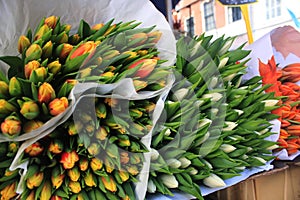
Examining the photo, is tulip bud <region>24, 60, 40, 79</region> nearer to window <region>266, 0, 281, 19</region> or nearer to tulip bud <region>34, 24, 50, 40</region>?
tulip bud <region>34, 24, 50, 40</region>

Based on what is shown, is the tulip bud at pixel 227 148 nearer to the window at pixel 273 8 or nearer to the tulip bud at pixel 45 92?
the tulip bud at pixel 45 92

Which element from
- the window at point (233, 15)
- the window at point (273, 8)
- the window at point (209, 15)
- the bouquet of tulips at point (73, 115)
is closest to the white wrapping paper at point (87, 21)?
the bouquet of tulips at point (73, 115)

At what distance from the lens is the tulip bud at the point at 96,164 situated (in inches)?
13.7

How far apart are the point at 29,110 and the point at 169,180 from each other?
0.58 feet

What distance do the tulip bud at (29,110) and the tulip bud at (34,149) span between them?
0.03 m

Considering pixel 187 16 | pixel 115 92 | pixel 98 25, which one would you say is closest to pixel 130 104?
pixel 115 92

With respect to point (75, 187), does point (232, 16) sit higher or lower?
lower

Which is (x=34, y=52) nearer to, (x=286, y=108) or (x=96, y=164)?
(x=96, y=164)

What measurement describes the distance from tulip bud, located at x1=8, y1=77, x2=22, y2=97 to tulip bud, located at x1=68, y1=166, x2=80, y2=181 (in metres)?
0.10

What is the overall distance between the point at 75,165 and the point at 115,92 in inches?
3.5

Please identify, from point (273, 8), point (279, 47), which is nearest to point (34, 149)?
point (279, 47)

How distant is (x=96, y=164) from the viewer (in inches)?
13.7

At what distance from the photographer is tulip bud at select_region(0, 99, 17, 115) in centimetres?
32

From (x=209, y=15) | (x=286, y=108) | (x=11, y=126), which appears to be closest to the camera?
(x=11, y=126)
